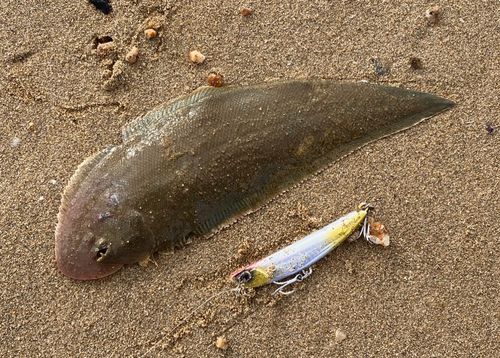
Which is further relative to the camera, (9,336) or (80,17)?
(80,17)

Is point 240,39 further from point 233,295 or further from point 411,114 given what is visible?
point 233,295

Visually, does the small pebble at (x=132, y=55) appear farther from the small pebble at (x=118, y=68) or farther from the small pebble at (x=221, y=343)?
the small pebble at (x=221, y=343)

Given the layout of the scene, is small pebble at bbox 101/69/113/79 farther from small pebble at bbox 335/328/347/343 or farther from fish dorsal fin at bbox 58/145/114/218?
small pebble at bbox 335/328/347/343

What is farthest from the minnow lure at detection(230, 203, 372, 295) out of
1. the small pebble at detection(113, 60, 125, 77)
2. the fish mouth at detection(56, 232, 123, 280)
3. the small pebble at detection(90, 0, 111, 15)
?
the small pebble at detection(90, 0, 111, 15)

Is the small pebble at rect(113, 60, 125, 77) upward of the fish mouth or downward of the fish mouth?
upward


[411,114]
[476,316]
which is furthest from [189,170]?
[476,316]

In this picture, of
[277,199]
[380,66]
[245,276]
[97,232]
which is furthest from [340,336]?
[380,66]
